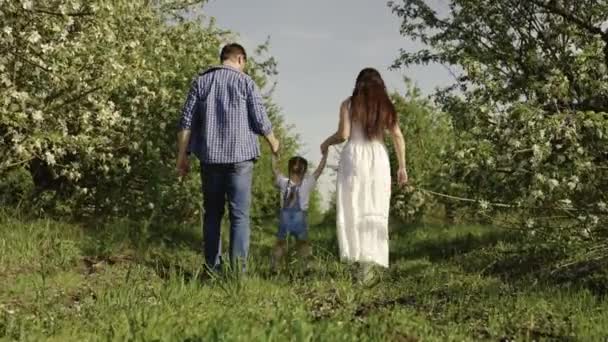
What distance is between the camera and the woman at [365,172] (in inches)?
305

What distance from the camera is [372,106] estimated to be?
Result: 7.70 m

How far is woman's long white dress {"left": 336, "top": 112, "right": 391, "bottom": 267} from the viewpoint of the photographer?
7738mm

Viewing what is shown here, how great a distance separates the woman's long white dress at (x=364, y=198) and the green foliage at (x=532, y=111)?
1279 mm

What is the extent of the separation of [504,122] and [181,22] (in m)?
7.40

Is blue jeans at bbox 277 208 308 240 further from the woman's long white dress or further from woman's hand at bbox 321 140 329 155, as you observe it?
the woman's long white dress

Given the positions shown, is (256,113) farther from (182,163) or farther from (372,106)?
(372,106)

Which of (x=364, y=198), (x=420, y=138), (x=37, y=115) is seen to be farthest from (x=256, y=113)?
(x=420, y=138)

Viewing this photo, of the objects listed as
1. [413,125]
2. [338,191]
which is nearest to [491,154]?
[338,191]

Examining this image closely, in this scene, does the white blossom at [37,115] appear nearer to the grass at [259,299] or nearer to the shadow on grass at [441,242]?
the grass at [259,299]

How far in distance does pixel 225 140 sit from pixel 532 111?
3.12 m

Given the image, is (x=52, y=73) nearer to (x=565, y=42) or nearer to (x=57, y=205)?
(x=57, y=205)

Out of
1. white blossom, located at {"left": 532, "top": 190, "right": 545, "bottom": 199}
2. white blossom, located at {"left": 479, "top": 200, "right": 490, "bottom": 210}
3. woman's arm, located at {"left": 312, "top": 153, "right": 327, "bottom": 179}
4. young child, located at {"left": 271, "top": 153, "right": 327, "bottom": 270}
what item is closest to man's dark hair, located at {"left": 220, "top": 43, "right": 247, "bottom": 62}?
woman's arm, located at {"left": 312, "top": 153, "right": 327, "bottom": 179}

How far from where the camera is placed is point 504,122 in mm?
8805

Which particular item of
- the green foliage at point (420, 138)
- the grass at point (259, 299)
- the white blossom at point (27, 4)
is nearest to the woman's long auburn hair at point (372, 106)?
the grass at point (259, 299)
